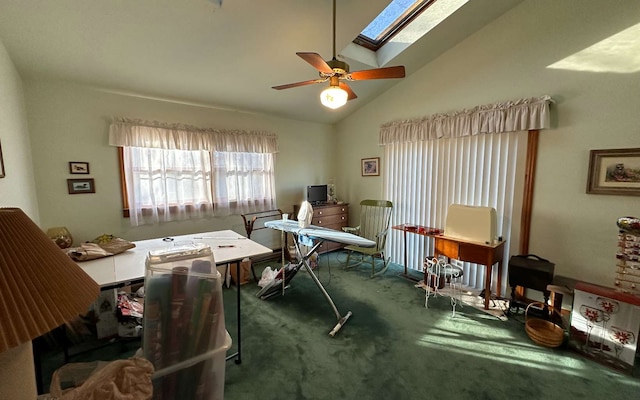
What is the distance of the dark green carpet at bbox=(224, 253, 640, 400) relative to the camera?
5.60ft

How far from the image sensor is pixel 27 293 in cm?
57

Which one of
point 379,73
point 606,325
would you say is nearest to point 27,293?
point 379,73

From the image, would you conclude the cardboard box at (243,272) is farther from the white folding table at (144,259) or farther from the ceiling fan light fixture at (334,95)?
the ceiling fan light fixture at (334,95)

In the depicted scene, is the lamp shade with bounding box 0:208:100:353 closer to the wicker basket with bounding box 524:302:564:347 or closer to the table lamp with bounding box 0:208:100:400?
the table lamp with bounding box 0:208:100:400

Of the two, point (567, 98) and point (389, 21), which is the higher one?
point (389, 21)

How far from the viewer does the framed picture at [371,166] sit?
4.21m

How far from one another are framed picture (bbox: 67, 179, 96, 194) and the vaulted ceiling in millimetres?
1053

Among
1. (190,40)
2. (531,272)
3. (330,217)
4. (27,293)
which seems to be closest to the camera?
(27,293)

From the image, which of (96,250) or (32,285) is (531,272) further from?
(96,250)

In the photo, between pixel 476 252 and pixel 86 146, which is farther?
pixel 86 146

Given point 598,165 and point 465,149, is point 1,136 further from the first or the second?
point 598,165

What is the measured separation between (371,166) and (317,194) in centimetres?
105

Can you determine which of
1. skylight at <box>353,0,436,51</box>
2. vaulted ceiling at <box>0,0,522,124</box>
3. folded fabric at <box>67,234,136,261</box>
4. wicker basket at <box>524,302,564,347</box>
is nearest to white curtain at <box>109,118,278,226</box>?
vaulted ceiling at <box>0,0,522,124</box>

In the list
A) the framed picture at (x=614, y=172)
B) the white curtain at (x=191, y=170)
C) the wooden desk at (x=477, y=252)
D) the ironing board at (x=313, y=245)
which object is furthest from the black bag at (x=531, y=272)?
the white curtain at (x=191, y=170)
